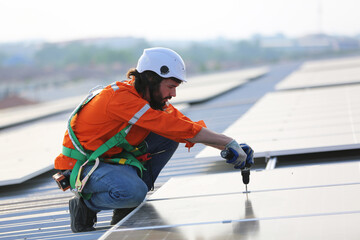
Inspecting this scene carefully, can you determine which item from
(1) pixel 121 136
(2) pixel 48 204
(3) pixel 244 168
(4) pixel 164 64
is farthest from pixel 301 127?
(1) pixel 121 136

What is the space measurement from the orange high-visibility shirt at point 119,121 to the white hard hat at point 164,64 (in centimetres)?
21

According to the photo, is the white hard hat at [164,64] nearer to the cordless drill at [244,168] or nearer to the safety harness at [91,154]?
the safety harness at [91,154]

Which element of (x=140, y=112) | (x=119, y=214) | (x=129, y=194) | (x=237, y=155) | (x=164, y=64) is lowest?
(x=119, y=214)

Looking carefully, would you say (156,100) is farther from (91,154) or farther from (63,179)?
(63,179)

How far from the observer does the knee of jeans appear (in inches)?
173

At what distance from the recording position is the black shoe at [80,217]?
455cm

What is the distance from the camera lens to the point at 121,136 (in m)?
4.50

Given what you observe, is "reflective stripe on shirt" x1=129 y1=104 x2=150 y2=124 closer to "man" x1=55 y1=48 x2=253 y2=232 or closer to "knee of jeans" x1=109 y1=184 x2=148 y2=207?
"man" x1=55 y1=48 x2=253 y2=232

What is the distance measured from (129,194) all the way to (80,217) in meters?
0.47

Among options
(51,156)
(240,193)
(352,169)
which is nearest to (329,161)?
(352,169)

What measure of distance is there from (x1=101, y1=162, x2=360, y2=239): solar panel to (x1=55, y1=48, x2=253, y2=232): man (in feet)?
0.92

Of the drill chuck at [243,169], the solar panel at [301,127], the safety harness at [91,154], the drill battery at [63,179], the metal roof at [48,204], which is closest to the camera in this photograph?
the drill chuck at [243,169]

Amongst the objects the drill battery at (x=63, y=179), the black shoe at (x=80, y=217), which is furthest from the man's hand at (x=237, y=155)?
the drill battery at (x=63, y=179)

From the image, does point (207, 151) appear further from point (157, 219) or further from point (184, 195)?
point (157, 219)
